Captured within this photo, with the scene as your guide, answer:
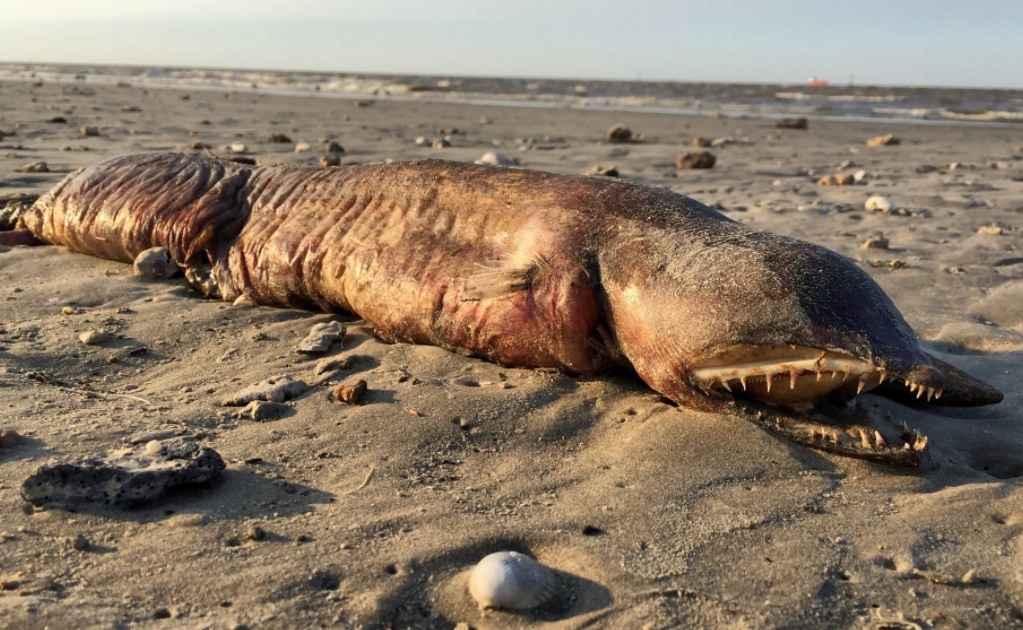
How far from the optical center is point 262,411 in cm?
329

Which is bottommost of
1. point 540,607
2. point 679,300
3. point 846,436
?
point 540,607

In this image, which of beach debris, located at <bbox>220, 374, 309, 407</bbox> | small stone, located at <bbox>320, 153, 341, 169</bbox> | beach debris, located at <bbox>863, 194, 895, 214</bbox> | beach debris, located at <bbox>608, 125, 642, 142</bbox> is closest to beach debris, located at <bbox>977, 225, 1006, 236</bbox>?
beach debris, located at <bbox>863, 194, 895, 214</bbox>

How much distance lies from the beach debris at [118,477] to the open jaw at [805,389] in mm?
1737

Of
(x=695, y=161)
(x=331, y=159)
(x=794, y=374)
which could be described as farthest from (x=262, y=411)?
(x=695, y=161)

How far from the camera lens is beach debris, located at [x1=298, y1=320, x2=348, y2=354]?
399 cm

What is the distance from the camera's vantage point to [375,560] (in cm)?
238

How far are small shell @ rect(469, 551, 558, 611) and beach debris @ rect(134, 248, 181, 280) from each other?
11.5 ft

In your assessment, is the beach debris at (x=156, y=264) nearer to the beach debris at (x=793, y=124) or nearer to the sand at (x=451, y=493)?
the sand at (x=451, y=493)

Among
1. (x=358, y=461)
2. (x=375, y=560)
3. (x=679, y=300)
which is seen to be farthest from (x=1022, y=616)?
(x=358, y=461)

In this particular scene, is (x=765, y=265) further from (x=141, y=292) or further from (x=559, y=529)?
(x=141, y=292)

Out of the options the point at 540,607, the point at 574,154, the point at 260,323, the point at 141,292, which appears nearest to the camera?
the point at 540,607

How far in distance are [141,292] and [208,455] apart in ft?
8.03

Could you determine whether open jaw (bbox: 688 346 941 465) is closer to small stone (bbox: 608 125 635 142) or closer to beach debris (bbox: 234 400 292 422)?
beach debris (bbox: 234 400 292 422)

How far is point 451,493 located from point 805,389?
1.28 metres
